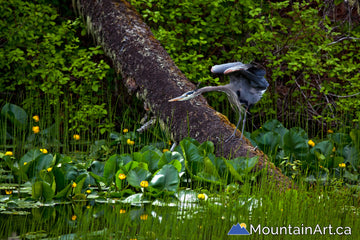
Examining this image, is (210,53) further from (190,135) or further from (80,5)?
(190,135)

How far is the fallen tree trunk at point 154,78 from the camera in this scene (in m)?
4.32

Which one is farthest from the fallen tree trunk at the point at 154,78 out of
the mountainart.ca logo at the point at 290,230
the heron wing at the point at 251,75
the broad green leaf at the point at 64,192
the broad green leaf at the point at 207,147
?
the broad green leaf at the point at 64,192

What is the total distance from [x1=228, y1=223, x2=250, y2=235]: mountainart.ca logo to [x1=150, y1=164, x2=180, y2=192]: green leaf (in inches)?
27.8

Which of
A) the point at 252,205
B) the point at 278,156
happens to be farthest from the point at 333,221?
the point at 278,156

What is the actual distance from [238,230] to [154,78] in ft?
7.39

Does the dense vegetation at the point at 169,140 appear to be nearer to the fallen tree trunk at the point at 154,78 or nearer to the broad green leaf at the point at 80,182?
the broad green leaf at the point at 80,182

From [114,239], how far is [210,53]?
4.09 m

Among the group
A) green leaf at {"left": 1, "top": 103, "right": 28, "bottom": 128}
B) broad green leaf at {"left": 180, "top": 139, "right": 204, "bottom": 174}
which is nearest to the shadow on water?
broad green leaf at {"left": 180, "top": 139, "right": 204, "bottom": 174}

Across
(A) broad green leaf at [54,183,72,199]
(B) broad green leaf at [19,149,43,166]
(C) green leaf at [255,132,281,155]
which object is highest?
(C) green leaf at [255,132,281,155]

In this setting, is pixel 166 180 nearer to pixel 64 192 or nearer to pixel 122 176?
pixel 122 176

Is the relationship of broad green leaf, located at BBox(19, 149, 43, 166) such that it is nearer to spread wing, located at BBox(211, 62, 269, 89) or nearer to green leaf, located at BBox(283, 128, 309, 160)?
spread wing, located at BBox(211, 62, 269, 89)

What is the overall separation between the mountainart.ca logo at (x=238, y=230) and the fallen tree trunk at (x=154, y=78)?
1017mm

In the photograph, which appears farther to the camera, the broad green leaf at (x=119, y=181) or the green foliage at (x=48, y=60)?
the green foliage at (x=48, y=60)

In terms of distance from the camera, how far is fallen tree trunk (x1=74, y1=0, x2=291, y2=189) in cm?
432
